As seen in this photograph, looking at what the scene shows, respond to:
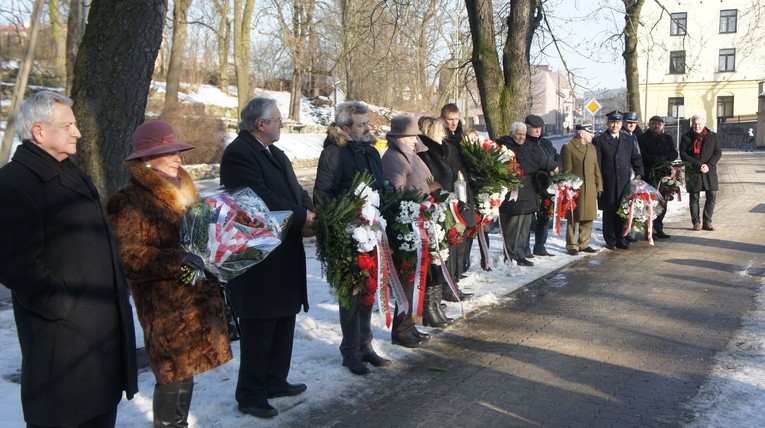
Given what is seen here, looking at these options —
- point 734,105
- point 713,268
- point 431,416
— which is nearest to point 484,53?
point 713,268

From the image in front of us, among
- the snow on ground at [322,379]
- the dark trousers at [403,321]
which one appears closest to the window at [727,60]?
the snow on ground at [322,379]

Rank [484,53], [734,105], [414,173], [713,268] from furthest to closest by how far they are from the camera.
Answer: [734,105] < [484,53] < [713,268] < [414,173]

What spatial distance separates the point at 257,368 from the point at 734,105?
194ft

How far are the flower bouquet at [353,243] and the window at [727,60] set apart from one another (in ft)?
191

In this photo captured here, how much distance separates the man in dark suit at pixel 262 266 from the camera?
15.4ft

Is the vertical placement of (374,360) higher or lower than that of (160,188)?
lower

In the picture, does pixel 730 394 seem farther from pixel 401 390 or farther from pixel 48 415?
pixel 48 415

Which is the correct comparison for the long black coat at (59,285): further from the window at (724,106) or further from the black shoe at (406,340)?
the window at (724,106)

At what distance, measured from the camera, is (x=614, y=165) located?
1131cm

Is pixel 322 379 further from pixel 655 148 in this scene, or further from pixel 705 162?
pixel 705 162

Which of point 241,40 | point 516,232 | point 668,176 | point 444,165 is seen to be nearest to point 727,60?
point 241,40

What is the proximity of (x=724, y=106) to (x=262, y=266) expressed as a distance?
2338 inches

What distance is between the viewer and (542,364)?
591 cm

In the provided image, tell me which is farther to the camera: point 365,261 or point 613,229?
point 613,229
